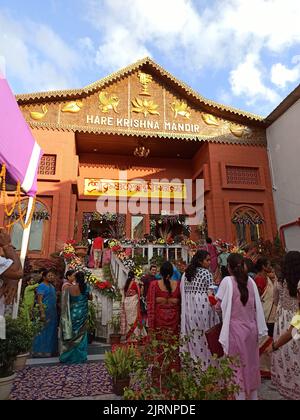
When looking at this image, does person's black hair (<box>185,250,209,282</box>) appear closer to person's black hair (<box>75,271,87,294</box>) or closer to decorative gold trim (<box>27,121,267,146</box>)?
person's black hair (<box>75,271,87,294</box>)

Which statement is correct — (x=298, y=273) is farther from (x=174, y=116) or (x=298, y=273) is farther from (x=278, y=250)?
(x=174, y=116)

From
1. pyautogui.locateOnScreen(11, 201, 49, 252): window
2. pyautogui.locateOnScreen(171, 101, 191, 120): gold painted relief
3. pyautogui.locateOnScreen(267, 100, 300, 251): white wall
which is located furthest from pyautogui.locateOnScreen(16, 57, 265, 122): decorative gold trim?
pyautogui.locateOnScreen(11, 201, 49, 252): window

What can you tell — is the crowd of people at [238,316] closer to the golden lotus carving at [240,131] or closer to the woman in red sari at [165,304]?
the woman in red sari at [165,304]

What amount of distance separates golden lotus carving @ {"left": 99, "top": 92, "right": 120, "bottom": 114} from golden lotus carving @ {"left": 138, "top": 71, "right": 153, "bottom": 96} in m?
1.35

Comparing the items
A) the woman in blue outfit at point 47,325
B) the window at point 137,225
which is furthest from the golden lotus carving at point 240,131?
the woman in blue outfit at point 47,325

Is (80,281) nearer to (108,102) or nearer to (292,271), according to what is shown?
(292,271)

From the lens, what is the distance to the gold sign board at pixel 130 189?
14953mm

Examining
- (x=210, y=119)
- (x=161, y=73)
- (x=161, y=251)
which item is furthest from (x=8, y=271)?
(x=161, y=73)

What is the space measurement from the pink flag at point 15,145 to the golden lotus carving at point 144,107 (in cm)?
941

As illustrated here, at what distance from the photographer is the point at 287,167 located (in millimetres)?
12750

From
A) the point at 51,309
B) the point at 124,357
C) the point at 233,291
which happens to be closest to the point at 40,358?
the point at 51,309

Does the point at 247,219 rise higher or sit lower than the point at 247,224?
higher

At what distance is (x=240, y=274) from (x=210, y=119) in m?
12.8

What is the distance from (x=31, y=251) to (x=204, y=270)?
9770 mm
